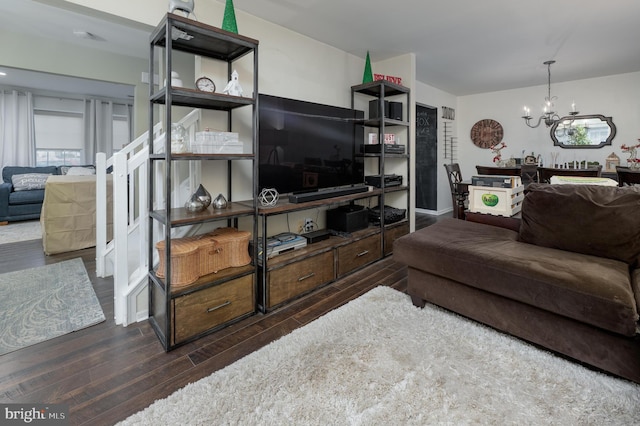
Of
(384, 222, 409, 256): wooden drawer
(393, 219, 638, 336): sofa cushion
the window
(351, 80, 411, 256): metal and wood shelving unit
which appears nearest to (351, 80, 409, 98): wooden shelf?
(351, 80, 411, 256): metal and wood shelving unit

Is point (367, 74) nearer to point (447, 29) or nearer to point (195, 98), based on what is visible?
point (447, 29)

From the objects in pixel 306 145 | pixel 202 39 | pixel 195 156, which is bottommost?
pixel 195 156

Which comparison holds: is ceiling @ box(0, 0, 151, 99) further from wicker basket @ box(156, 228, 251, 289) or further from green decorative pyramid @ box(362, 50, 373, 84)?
green decorative pyramid @ box(362, 50, 373, 84)

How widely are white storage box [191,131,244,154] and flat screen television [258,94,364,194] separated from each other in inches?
12.3

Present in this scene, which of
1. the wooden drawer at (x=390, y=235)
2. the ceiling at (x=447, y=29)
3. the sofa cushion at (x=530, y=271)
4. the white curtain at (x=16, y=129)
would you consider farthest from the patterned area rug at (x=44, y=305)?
the white curtain at (x=16, y=129)

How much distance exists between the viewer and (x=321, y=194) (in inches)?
108

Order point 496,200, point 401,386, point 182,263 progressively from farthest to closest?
point 496,200 < point 182,263 < point 401,386

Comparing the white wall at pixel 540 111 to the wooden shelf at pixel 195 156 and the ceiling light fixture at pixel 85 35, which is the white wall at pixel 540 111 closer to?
the wooden shelf at pixel 195 156

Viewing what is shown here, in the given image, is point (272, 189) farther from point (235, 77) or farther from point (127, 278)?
point (127, 278)

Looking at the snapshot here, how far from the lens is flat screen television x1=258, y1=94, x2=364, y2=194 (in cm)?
256

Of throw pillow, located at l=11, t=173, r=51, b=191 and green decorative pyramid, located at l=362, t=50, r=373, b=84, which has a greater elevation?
green decorative pyramid, located at l=362, t=50, r=373, b=84

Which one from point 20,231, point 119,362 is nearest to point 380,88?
point 119,362

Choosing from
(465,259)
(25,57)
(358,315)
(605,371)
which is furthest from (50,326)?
(25,57)

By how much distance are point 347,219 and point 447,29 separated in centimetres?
214
